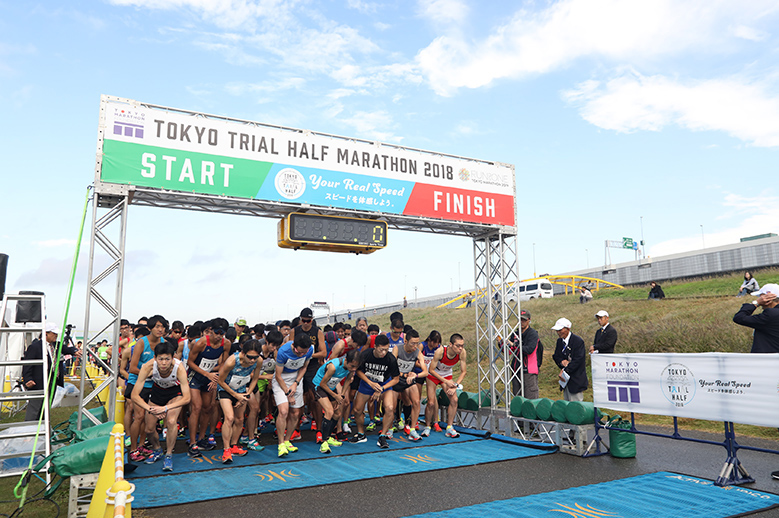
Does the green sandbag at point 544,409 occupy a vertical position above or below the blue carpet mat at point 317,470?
above

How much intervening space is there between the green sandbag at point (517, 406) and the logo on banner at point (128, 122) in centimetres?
785

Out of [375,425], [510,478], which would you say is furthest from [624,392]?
[375,425]

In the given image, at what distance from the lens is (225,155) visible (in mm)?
8742

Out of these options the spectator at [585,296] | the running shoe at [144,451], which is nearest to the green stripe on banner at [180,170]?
the running shoe at [144,451]

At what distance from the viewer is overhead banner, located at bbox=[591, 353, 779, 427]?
5.77 m

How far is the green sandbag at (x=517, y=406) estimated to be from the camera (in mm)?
9156

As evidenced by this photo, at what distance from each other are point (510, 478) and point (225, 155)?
6742 millimetres

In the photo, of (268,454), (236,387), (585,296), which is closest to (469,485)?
(268,454)

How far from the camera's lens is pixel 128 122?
8.08 metres

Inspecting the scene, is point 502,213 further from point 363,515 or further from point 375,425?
point 363,515

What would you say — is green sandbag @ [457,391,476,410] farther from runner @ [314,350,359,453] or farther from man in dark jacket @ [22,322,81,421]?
man in dark jacket @ [22,322,81,421]

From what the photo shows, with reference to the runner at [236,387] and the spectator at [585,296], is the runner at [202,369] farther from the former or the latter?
the spectator at [585,296]

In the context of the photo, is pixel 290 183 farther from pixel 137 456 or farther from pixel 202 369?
pixel 137 456

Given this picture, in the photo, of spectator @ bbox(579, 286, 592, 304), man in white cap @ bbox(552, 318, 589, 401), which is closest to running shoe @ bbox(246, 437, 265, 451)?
man in white cap @ bbox(552, 318, 589, 401)
